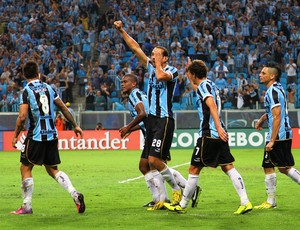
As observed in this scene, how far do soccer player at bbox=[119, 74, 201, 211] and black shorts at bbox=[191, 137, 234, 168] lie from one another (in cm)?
100

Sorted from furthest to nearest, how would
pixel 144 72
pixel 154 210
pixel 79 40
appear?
pixel 79 40 → pixel 144 72 → pixel 154 210

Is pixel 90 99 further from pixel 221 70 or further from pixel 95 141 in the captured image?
pixel 221 70

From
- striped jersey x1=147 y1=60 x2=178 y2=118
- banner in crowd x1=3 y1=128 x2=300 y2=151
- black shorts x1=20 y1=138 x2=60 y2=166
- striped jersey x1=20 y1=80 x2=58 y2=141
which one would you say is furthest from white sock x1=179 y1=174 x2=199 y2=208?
banner in crowd x1=3 y1=128 x2=300 y2=151

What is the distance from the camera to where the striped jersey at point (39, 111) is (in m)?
10.9

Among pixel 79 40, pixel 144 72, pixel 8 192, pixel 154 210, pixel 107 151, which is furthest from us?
pixel 79 40

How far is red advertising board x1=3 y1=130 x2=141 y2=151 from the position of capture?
98.9 feet

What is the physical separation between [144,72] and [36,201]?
19.9 m

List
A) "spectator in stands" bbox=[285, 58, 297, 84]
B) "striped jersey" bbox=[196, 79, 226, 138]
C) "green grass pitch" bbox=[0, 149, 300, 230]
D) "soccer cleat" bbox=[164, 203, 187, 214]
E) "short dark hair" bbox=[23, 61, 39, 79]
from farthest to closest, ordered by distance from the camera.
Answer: "spectator in stands" bbox=[285, 58, 297, 84]
"short dark hair" bbox=[23, 61, 39, 79]
"soccer cleat" bbox=[164, 203, 187, 214]
"striped jersey" bbox=[196, 79, 226, 138]
"green grass pitch" bbox=[0, 149, 300, 230]

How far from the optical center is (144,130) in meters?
12.3

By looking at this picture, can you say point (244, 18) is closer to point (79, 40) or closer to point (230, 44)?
point (230, 44)

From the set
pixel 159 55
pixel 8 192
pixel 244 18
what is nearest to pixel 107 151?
pixel 244 18

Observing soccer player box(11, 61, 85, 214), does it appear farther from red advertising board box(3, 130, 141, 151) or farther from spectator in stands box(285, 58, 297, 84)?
spectator in stands box(285, 58, 297, 84)

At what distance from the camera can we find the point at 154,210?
1127 centimetres

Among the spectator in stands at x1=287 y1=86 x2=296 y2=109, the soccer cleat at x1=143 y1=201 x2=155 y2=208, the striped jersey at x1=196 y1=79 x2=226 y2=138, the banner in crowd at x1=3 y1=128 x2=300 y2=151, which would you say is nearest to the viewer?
the striped jersey at x1=196 y1=79 x2=226 y2=138
